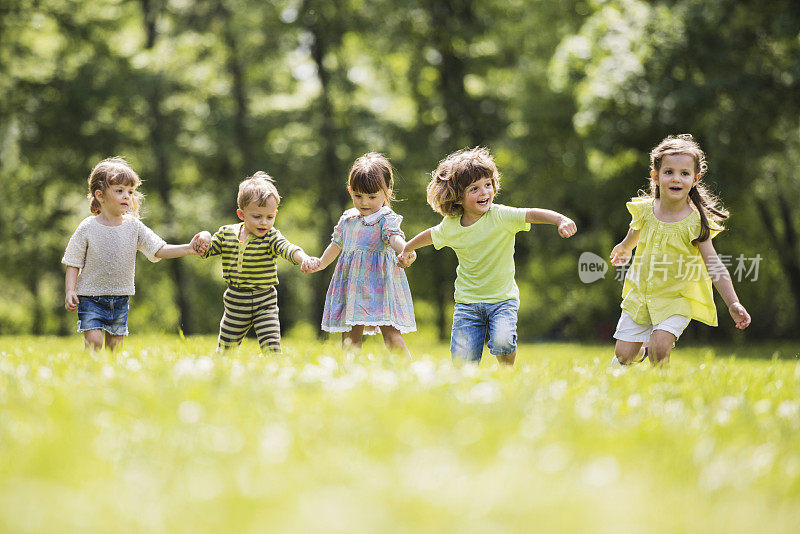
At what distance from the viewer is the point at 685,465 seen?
9.50 ft

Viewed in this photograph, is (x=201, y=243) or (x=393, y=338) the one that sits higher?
(x=201, y=243)

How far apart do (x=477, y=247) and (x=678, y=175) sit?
1.62 metres

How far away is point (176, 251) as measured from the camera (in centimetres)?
662

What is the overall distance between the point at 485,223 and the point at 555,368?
1463 mm

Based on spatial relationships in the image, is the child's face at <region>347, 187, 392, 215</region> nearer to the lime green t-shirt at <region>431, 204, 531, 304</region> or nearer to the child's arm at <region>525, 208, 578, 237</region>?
the lime green t-shirt at <region>431, 204, 531, 304</region>

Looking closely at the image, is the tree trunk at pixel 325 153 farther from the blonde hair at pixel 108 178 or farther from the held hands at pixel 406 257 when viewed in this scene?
the held hands at pixel 406 257

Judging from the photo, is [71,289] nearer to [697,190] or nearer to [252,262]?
[252,262]

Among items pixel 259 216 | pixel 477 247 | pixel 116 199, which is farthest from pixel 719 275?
pixel 116 199

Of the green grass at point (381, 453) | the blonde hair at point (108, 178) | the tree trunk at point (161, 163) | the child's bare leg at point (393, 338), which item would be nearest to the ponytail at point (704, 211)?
the green grass at point (381, 453)

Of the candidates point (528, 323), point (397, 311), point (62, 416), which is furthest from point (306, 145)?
point (62, 416)

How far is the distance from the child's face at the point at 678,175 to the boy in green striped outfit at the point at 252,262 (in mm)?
3006

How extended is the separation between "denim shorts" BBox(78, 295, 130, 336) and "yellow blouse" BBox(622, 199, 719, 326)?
4268 mm

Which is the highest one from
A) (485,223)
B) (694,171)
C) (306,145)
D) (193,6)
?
(193,6)

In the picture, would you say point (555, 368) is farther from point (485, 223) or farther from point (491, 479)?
point (491, 479)
